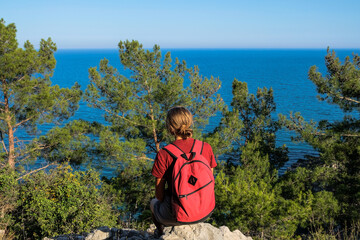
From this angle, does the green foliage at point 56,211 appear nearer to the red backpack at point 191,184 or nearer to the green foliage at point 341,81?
the red backpack at point 191,184

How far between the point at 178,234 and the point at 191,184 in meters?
1.00

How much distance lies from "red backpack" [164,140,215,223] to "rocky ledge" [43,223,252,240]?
608mm

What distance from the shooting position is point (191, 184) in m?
3.25

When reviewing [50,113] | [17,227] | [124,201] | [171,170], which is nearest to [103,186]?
[124,201]

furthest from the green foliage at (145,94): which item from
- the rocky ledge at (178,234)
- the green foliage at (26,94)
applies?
the rocky ledge at (178,234)

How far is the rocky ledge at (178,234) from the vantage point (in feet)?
12.7

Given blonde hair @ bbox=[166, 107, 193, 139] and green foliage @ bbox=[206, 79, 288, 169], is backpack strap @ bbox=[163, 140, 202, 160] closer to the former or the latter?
blonde hair @ bbox=[166, 107, 193, 139]

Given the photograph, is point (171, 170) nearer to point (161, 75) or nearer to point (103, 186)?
point (103, 186)

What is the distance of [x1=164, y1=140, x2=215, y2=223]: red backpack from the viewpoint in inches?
126

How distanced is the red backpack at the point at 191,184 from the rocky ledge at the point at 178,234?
61cm

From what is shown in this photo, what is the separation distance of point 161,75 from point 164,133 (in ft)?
9.17

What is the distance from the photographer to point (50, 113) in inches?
554

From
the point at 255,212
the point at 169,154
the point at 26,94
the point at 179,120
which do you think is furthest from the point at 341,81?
the point at 26,94

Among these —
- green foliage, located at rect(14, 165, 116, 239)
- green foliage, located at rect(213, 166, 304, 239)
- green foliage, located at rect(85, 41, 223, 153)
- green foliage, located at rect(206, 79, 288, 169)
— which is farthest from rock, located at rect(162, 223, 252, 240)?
green foliage, located at rect(206, 79, 288, 169)
